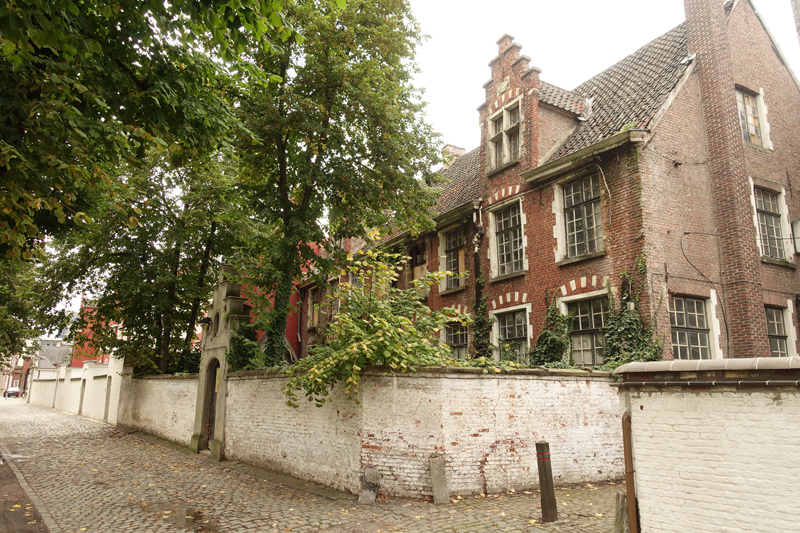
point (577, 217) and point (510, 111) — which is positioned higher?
point (510, 111)

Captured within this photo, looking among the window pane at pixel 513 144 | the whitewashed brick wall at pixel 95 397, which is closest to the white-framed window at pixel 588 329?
the window pane at pixel 513 144

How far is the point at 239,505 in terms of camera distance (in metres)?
8.96

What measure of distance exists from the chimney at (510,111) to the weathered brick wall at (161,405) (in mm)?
12291

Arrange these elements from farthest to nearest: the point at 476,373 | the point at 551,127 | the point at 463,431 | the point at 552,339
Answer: the point at 551,127 < the point at 552,339 < the point at 476,373 < the point at 463,431

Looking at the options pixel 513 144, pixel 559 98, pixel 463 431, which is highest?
pixel 559 98

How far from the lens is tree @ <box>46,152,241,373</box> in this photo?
771 inches

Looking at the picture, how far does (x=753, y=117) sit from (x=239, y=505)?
16.2 m

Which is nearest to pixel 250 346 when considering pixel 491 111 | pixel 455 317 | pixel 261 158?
pixel 261 158

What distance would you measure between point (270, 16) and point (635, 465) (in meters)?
6.29

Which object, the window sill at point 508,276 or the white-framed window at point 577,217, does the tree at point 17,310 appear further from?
the white-framed window at point 577,217

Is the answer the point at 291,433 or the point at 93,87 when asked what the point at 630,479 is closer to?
the point at 291,433

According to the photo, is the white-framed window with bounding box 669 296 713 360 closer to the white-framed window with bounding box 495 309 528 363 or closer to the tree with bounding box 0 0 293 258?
the white-framed window with bounding box 495 309 528 363

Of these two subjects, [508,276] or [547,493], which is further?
[508,276]

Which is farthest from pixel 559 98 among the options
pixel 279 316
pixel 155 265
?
pixel 155 265
